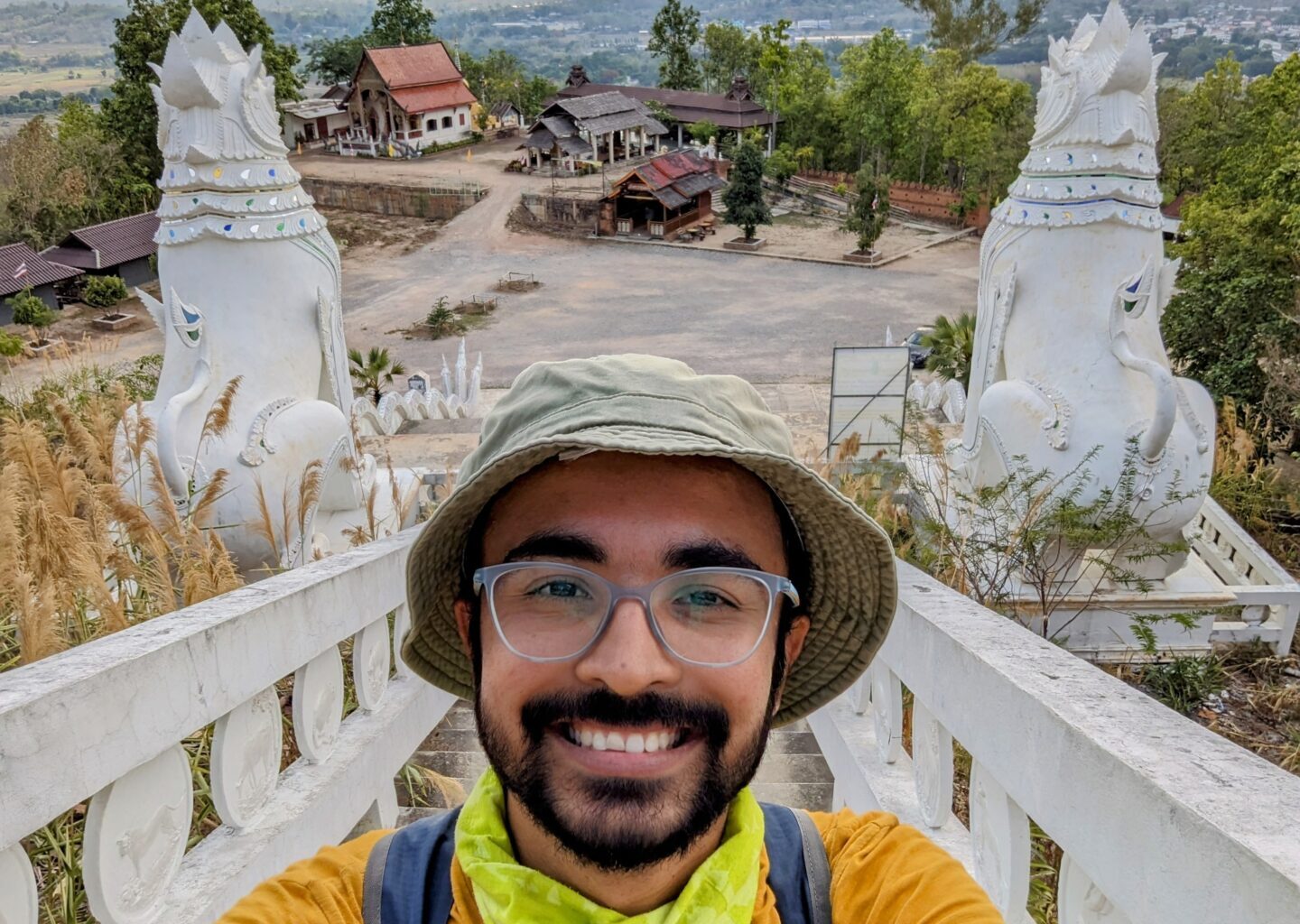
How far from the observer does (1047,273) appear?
20.0ft

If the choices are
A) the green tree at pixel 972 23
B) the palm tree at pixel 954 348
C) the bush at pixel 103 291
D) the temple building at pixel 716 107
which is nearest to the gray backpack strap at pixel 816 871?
the palm tree at pixel 954 348

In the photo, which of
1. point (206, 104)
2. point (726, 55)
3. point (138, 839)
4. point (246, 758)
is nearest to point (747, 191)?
point (726, 55)

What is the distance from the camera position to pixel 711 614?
1.40 metres

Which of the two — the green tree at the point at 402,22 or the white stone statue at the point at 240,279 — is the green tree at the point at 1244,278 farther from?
the green tree at the point at 402,22

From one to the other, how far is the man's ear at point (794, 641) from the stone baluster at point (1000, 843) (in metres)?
0.45

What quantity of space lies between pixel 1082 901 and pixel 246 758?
1.60m

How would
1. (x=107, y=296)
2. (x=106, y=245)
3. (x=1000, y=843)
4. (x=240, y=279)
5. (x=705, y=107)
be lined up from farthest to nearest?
(x=705, y=107)
(x=106, y=245)
(x=107, y=296)
(x=240, y=279)
(x=1000, y=843)

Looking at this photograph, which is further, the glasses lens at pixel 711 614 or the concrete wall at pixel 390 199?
the concrete wall at pixel 390 199

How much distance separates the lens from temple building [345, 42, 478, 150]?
109 feet

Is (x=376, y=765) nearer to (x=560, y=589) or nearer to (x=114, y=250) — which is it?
(x=560, y=589)

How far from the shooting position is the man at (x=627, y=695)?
1309 millimetres

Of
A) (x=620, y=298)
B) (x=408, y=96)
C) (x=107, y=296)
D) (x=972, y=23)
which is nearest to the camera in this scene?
(x=107, y=296)

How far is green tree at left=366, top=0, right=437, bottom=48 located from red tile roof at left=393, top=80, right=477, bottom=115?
363cm

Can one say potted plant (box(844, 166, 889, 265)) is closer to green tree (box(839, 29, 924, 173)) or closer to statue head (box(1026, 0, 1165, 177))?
green tree (box(839, 29, 924, 173))
